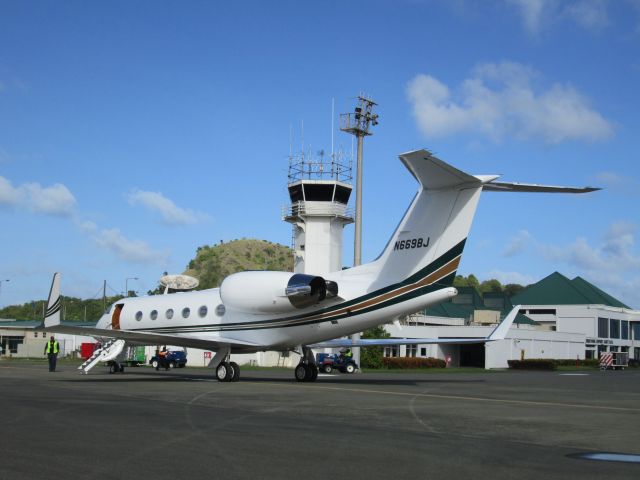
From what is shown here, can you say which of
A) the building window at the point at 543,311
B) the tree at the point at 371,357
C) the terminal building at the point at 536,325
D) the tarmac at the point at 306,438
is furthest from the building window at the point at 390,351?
the tarmac at the point at 306,438

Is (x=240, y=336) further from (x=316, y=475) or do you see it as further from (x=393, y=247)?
(x=316, y=475)

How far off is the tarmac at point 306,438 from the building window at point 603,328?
76.4m

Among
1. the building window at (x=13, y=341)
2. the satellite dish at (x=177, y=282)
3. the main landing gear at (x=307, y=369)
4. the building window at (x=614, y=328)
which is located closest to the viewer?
the main landing gear at (x=307, y=369)

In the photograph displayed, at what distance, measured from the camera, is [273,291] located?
23781mm

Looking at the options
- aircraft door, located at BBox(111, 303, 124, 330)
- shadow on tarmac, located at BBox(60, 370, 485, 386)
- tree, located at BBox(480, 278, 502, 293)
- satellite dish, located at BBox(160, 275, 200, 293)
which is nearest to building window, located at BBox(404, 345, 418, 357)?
satellite dish, located at BBox(160, 275, 200, 293)

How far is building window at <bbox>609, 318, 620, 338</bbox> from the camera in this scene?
305 feet

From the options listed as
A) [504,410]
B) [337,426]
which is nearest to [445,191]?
[504,410]

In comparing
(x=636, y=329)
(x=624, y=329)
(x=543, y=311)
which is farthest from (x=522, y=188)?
(x=636, y=329)

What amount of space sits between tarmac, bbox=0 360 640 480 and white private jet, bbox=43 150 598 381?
493cm

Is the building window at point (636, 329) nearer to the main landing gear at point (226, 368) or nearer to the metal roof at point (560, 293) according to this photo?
the metal roof at point (560, 293)

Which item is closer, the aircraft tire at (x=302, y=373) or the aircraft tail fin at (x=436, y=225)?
the aircraft tail fin at (x=436, y=225)

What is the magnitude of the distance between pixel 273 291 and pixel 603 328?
7671 cm

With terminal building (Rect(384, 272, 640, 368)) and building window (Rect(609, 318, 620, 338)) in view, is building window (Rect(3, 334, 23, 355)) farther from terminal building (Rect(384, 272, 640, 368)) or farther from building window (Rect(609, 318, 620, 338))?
building window (Rect(609, 318, 620, 338))

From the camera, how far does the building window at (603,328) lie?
292ft
